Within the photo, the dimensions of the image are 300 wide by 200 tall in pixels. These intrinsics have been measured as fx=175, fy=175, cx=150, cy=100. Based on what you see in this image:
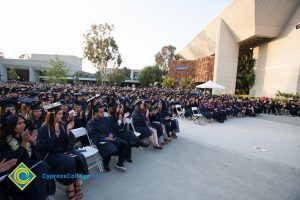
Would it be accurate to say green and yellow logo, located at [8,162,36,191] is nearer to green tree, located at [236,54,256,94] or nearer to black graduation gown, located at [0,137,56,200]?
black graduation gown, located at [0,137,56,200]

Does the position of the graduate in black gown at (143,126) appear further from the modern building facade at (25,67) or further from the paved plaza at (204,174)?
the modern building facade at (25,67)

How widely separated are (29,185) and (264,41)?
28.6m

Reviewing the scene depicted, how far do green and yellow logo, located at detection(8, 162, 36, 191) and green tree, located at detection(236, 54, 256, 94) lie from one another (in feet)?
92.7

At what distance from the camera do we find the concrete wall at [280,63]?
18438 mm

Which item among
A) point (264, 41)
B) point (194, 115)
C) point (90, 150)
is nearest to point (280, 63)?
point (264, 41)

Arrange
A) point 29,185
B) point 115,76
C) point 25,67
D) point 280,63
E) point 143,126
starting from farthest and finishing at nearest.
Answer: point 25,67
point 115,76
point 280,63
point 143,126
point 29,185

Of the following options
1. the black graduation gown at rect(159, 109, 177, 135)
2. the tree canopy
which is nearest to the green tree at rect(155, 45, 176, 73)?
the tree canopy

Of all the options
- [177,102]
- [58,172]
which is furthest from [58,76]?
[58,172]

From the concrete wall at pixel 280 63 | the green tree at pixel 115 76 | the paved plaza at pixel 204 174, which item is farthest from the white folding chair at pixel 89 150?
the green tree at pixel 115 76

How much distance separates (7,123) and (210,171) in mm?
4031

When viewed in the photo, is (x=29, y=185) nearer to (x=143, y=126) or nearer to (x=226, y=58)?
(x=143, y=126)

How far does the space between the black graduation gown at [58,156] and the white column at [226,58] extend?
2625 cm

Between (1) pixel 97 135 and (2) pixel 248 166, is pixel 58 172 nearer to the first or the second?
(1) pixel 97 135

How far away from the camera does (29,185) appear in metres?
2.31
